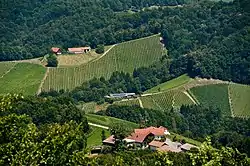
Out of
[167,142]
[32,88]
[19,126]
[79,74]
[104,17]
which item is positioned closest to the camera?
[19,126]

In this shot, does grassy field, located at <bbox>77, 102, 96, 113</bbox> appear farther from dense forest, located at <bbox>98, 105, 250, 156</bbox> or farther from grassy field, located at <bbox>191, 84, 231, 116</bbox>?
grassy field, located at <bbox>191, 84, 231, 116</bbox>

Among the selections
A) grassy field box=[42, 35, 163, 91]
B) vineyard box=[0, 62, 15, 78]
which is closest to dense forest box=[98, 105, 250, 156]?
grassy field box=[42, 35, 163, 91]

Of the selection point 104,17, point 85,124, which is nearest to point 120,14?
point 104,17

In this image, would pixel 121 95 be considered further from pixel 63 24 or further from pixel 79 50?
pixel 63 24

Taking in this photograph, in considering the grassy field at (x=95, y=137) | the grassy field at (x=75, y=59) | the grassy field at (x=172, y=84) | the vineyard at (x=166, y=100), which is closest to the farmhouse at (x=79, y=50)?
the grassy field at (x=75, y=59)

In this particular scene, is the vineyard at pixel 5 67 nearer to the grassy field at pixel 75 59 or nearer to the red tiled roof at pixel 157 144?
the grassy field at pixel 75 59

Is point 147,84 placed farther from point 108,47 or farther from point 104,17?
point 104,17

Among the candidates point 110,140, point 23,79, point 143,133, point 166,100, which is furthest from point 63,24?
point 110,140
